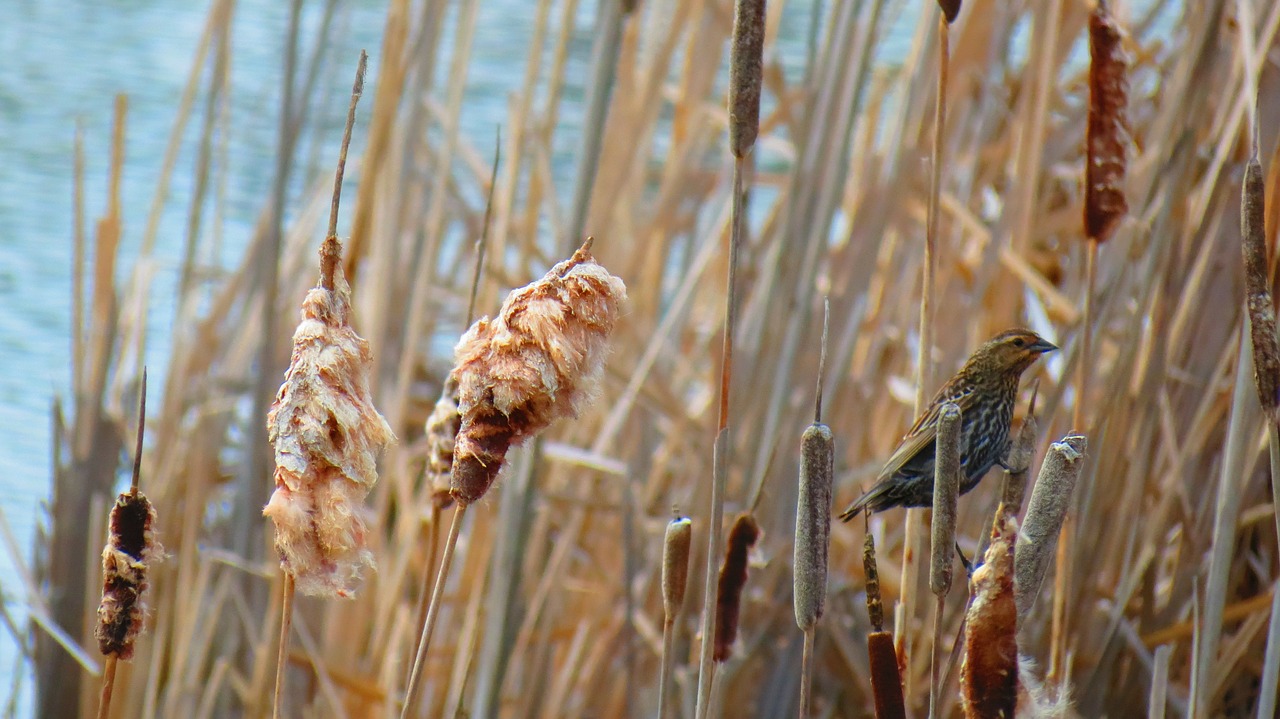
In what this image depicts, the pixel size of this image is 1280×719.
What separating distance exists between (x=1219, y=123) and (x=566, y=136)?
→ 2.76 meters

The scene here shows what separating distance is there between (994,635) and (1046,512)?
89mm

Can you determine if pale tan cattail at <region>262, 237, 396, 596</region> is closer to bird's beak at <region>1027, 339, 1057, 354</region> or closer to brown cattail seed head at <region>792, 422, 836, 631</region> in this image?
brown cattail seed head at <region>792, 422, 836, 631</region>

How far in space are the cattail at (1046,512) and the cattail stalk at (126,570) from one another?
0.53 m

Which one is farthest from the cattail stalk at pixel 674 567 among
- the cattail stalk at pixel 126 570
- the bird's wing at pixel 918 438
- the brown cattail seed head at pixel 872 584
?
the cattail stalk at pixel 126 570

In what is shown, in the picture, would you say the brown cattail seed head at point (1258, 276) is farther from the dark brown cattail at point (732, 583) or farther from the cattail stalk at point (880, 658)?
the dark brown cattail at point (732, 583)

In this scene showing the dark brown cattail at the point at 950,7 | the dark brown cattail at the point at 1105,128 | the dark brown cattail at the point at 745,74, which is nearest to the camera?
the dark brown cattail at the point at 745,74

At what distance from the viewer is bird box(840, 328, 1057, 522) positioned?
42.2 inches

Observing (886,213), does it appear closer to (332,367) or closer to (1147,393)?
(1147,393)

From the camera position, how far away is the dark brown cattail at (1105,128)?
1.04 metres

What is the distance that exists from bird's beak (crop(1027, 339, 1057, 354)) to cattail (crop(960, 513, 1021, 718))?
1.23ft

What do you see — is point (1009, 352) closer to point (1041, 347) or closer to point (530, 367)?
point (1041, 347)

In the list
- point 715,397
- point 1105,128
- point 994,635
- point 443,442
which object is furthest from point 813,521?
point 715,397

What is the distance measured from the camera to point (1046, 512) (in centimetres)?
76

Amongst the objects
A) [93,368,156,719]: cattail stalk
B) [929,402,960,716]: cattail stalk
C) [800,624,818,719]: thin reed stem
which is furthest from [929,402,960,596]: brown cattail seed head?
[93,368,156,719]: cattail stalk
